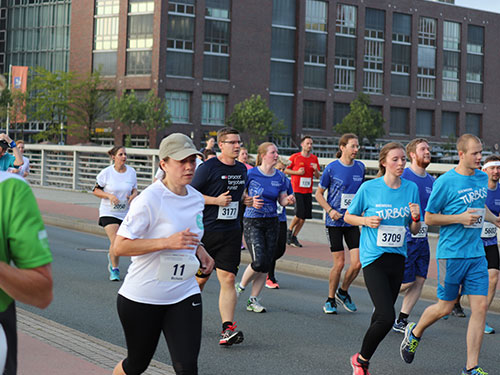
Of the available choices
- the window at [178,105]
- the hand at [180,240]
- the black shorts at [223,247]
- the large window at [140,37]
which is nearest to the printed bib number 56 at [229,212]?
the black shorts at [223,247]

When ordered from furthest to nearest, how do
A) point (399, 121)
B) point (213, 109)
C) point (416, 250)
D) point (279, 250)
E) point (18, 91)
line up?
point (399, 121), point (213, 109), point (18, 91), point (279, 250), point (416, 250)

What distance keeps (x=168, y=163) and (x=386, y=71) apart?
259 ft

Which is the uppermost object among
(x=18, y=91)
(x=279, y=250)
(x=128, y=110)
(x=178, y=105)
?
(x=18, y=91)

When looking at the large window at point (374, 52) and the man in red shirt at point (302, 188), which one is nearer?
the man in red shirt at point (302, 188)

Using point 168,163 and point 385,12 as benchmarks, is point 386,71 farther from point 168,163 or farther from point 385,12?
point 168,163

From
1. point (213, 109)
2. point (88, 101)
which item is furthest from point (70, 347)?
point (213, 109)

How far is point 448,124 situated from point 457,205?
82857 millimetres

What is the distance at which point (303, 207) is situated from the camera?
1581 centimetres

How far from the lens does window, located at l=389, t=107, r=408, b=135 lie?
Result: 82.6 m

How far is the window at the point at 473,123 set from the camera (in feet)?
289

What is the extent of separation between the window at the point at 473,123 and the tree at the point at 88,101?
41.3 metres

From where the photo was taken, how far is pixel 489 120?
89.6 metres

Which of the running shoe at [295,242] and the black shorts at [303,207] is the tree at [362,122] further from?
the running shoe at [295,242]

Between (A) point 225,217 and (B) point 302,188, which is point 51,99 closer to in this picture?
(B) point 302,188
